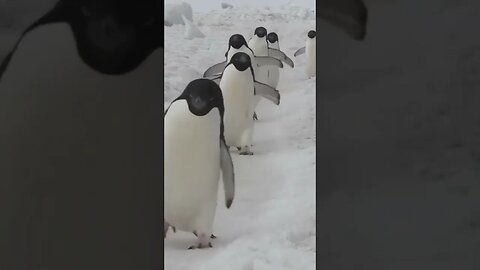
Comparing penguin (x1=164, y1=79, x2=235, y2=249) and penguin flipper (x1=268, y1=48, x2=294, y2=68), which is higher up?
penguin flipper (x1=268, y1=48, x2=294, y2=68)

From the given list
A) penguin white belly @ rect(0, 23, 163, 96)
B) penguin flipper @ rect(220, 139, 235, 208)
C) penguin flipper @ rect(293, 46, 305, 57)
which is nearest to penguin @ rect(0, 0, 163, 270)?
penguin white belly @ rect(0, 23, 163, 96)

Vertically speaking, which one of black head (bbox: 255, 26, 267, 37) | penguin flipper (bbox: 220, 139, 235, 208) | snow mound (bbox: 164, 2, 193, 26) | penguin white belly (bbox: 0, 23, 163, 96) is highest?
snow mound (bbox: 164, 2, 193, 26)

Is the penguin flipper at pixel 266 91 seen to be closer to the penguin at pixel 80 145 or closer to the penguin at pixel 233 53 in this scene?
the penguin at pixel 233 53

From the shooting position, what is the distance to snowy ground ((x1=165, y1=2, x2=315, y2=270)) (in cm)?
138

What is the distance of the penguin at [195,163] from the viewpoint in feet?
4.53

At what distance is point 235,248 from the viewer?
4.52 feet

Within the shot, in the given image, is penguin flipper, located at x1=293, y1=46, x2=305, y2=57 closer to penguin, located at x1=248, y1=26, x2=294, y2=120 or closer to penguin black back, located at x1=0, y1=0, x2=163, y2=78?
penguin, located at x1=248, y1=26, x2=294, y2=120

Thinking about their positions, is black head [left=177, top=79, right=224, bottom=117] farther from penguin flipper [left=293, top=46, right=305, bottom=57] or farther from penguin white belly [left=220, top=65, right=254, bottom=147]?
penguin flipper [left=293, top=46, right=305, bottom=57]

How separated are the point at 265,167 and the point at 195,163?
129 millimetres

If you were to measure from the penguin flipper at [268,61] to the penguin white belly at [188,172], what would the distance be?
16cm
